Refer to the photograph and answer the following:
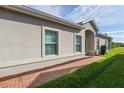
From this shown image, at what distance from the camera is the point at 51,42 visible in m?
12.1

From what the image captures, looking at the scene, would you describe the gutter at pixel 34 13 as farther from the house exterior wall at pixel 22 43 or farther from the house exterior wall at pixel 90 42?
the house exterior wall at pixel 90 42

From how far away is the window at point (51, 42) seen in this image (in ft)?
38.2

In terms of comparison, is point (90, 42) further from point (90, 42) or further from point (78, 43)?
point (78, 43)

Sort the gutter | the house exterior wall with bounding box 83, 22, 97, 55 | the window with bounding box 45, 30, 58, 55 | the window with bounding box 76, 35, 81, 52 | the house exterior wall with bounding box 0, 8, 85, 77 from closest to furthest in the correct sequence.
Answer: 1. the house exterior wall with bounding box 0, 8, 85, 77
2. the gutter
3. the window with bounding box 45, 30, 58, 55
4. the window with bounding box 76, 35, 81, 52
5. the house exterior wall with bounding box 83, 22, 97, 55

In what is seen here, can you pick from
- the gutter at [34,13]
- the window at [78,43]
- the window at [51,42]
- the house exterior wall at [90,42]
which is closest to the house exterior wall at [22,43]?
the gutter at [34,13]

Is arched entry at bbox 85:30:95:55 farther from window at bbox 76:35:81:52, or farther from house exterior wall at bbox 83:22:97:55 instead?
window at bbox 76:35:81:52

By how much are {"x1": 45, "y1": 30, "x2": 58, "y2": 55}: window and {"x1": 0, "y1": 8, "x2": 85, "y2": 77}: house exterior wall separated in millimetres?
348

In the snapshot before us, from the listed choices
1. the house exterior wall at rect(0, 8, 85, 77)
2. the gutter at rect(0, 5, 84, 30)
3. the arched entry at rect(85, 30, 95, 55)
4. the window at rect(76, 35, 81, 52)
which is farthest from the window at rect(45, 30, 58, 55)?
the arched entry at rect(85, 30, 95, 55)

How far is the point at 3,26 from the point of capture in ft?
26.6

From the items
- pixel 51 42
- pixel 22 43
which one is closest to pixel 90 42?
pixel 51 42

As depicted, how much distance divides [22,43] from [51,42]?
3.18 m

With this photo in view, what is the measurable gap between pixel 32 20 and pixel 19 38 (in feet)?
5.28

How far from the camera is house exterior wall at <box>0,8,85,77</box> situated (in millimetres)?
8172
